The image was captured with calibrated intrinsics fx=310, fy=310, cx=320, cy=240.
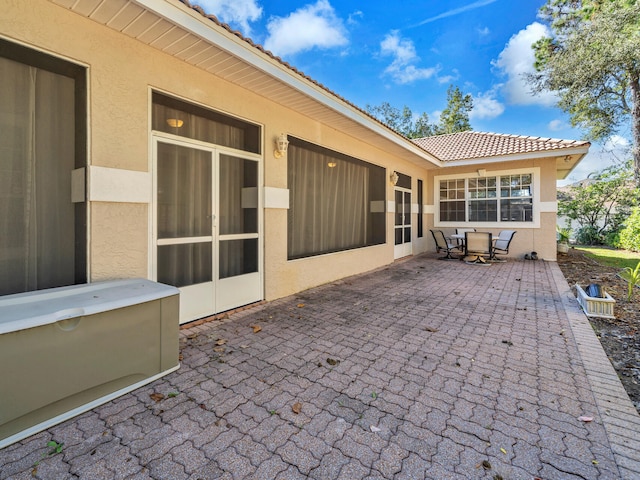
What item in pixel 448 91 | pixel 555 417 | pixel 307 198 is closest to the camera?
pixel 555 417

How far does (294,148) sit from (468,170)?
8.37m

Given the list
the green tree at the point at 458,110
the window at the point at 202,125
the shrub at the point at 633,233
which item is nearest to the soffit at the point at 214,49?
the window at the point at 202,125

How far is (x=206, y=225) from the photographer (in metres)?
4.32

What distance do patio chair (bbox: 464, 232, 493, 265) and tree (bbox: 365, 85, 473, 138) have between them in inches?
976

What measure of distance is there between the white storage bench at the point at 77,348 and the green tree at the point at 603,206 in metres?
19.1

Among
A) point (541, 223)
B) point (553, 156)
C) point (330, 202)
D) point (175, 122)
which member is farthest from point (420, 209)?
point (175, 122)

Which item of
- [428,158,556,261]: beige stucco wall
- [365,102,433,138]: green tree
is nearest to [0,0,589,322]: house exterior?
[428,158,556,261]: beige stucco wall

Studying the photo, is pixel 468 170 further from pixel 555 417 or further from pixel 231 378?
pixel 231 378

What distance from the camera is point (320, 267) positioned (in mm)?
6480

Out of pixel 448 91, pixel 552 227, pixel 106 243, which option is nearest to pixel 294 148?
pixel 106 243

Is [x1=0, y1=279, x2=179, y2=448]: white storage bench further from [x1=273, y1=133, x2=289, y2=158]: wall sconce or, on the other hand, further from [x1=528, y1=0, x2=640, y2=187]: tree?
[x1=528, y1=0, x2=640, y2=187]: tree

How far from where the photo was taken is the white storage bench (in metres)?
1.91

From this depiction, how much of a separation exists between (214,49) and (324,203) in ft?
12.3

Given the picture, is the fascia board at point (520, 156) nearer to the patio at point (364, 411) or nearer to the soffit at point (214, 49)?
the soffit at point (214, 49)
